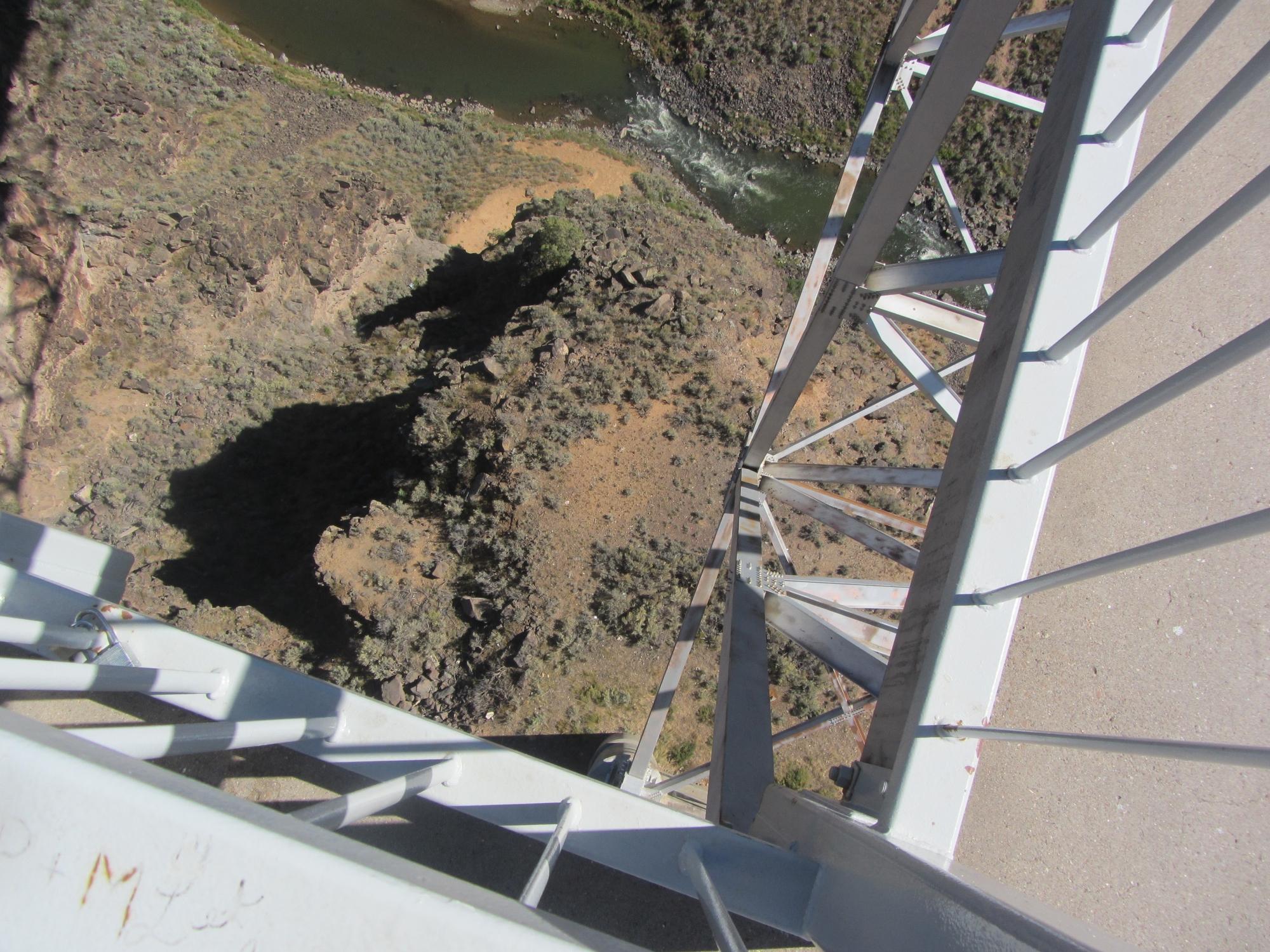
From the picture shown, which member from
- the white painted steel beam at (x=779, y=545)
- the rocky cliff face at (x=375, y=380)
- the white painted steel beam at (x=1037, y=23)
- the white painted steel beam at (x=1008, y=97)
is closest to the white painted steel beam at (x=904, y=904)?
the white painted steel beam at (x=779, y=545)

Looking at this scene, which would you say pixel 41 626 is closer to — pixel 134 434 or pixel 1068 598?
pixel 1068 598

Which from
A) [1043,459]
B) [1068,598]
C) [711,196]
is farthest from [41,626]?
[711,196]

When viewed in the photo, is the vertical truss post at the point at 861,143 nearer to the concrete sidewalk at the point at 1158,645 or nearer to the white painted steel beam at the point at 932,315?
the white painted steel beam at the point at 932,315

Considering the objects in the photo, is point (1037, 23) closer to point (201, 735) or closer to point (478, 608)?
point (201, 735)

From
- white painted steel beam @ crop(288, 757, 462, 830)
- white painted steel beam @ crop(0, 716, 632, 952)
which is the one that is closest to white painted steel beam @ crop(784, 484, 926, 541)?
white painted steel beam @ crop(288, 757, 462, 830)

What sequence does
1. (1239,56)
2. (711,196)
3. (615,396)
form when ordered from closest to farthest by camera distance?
(1239,56)
(615,396)
(711,196)

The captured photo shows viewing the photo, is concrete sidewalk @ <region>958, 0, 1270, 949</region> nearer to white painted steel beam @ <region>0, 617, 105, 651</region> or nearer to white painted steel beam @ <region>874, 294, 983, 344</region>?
white painted steel beam @ <region>874, 294, 983, 344</region>
